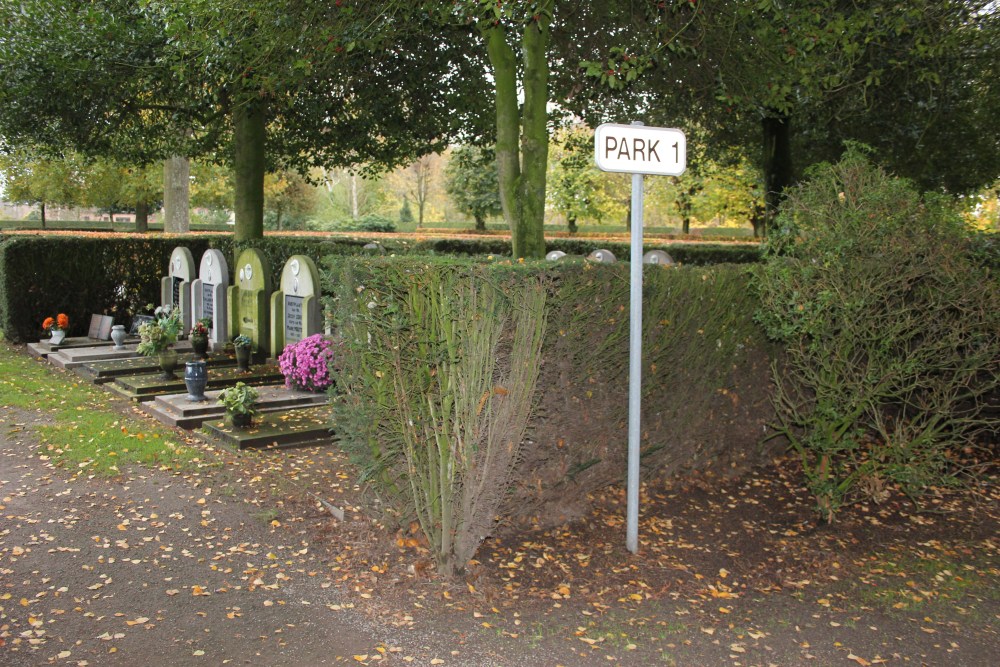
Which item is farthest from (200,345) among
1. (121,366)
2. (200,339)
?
(121,366)

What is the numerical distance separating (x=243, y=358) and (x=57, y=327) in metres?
4.50

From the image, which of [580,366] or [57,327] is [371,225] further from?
[580,366]

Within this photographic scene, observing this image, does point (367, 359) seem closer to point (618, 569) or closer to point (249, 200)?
point (618, 569)

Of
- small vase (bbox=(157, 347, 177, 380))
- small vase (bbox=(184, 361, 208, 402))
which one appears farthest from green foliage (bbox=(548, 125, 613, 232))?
small vase (bbox=(184, 361, 208, 402))

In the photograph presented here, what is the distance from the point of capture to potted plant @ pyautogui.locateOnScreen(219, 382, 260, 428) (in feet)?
27.2

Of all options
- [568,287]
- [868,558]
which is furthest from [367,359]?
[868,558]

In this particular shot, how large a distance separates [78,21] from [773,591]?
→ 45.3 feet

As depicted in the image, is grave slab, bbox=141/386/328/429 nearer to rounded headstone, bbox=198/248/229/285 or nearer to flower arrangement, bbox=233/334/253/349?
flower arrangement, bbox=233/334/253/349

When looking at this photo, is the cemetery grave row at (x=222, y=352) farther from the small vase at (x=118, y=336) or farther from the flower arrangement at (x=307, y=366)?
the flower arrangement at (x=307, y=366)

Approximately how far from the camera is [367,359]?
5242mm

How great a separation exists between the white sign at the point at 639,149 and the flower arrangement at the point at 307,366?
5.59 m

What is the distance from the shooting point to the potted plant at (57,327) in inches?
535

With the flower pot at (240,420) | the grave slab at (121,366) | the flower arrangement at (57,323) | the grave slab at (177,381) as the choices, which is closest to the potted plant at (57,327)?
the flower arrangement at (57,323)

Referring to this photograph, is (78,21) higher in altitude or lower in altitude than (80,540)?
higher
